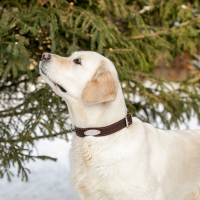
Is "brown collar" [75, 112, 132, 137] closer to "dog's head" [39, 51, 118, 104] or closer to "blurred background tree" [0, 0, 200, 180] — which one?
"dog's head" [39, 51, 118, 104]

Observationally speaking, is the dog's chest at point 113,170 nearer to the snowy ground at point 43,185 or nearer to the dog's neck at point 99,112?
the dog's neck at point 99,112

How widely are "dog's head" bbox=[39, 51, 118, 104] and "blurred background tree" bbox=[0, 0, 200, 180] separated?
2.39 feet

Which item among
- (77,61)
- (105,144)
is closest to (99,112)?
(105,144)

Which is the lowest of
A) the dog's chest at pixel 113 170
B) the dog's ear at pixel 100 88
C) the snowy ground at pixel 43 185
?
the snowy ground at pixel 43 185

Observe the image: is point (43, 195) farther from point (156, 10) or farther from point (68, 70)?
point (156, 10)

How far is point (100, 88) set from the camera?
2396 millimetres

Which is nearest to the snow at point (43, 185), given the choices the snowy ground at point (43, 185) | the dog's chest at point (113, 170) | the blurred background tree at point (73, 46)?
the snowy ground at point (43, 185)

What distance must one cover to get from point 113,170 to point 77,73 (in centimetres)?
78

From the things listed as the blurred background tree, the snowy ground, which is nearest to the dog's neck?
the blurred background tree

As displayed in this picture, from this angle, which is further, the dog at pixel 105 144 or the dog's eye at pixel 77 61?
the dog's eye at pixel 77 61

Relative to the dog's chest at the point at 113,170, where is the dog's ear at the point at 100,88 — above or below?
above

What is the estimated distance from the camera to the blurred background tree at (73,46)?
11.5 ft

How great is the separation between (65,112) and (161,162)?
1886 mm

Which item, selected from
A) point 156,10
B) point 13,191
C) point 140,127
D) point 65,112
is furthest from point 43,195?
point 156,10
